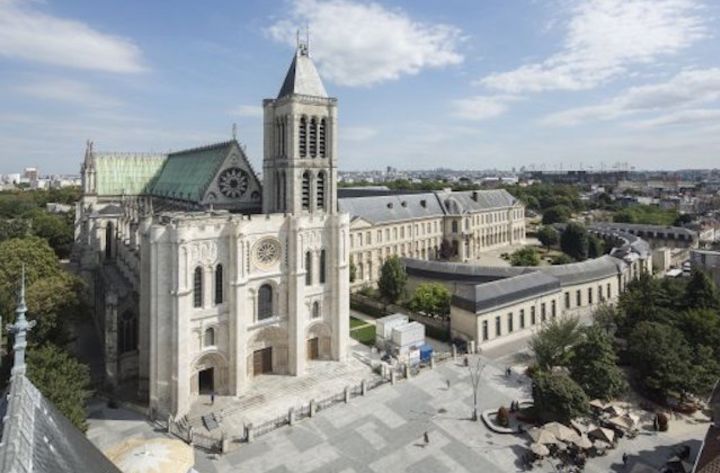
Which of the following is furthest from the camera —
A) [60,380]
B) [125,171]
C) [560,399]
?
[125,171]

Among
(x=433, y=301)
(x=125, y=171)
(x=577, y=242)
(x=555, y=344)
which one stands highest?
(x=125, y=171)

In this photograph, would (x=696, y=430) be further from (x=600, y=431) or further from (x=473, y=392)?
(x=473, y=392)

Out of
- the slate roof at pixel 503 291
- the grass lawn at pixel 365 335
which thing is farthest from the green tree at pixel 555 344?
the grass lawn at pixel 365 335

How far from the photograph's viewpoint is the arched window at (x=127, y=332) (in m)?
37.2

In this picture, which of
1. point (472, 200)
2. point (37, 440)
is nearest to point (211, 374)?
point (37, 440)

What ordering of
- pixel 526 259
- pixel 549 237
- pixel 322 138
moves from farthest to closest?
1. pixel 549 237
2. pixel 526 259
3. pixel 322 138

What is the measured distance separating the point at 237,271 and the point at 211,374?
8.54 m

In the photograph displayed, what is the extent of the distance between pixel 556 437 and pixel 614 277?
38.5 meters

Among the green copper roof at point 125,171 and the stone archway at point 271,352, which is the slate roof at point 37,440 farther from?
the green copper roof at point 125,171

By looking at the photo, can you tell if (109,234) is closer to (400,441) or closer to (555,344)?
(400,441)

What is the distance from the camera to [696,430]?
31203mm

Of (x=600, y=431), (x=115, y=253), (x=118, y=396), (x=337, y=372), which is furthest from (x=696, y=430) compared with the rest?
(x=115, y=253)

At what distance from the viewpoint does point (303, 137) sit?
3912 centimetres

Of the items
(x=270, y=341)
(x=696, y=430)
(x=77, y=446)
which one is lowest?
(x=696, y=430)
